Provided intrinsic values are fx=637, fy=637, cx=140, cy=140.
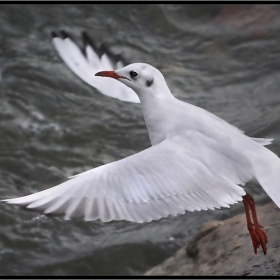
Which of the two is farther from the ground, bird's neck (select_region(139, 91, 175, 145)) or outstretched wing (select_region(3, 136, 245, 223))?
bird's neck (select_region(139, 91, 175, 145))

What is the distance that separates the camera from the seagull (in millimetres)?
3723

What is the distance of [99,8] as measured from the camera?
30.5 feet

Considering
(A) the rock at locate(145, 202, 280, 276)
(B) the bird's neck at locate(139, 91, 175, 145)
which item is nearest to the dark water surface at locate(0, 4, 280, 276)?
(A) the rock at locate(145, 202, 280, 276)

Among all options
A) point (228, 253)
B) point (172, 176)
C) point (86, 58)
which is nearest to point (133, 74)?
point (172, 176)

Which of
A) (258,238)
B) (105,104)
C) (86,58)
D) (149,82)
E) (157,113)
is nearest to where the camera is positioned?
(258,238)

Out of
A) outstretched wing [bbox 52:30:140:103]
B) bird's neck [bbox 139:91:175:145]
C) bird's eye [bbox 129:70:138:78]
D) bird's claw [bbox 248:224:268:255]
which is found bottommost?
bird's claw [bbox 248:224:268:255]

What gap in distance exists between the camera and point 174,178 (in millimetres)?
3877

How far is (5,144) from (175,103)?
2861 mm

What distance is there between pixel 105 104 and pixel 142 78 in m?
3.10

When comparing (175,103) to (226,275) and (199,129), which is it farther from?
(226,275)

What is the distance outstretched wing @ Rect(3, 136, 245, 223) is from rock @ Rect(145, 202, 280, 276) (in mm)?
471

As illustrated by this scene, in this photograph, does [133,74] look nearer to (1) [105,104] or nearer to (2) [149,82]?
(2) [149,82]

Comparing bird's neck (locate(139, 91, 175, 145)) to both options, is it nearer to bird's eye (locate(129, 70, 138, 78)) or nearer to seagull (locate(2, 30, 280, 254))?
seagull (locate(2, 30, 280, 254))

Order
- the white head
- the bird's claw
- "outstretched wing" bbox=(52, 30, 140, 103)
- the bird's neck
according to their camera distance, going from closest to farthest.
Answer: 1. the bird's claw
2. the bird's neck
3. the white head
4. "outstretched wing" bbox=(52, 30, 140, 103)
